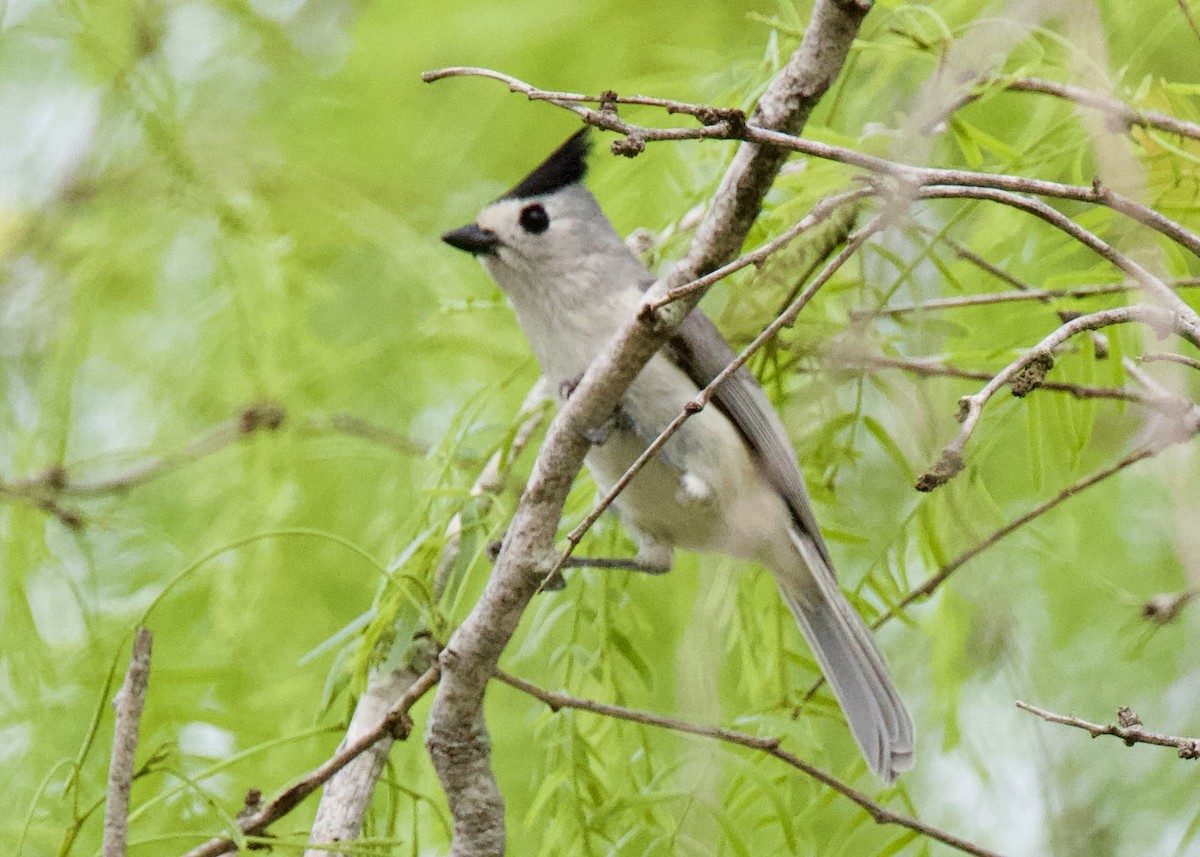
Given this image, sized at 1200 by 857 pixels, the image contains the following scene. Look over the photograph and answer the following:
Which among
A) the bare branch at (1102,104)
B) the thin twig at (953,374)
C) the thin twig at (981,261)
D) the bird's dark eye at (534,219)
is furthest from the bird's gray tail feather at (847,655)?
the bare branch at (1102,104)

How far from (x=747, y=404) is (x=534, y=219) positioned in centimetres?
41

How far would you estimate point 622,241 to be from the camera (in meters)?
2.08

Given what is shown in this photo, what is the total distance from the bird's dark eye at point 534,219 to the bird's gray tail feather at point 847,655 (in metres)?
0.57

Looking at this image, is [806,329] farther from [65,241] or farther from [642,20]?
[65,241]

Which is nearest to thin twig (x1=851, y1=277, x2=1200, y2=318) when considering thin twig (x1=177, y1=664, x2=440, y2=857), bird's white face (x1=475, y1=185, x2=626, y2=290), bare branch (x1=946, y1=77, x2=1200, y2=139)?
bare branch (x1=946, y1=77, x2=1200, y2=139)

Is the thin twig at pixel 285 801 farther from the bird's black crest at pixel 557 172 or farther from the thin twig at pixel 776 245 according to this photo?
the bird's black crest at pixel 557 172

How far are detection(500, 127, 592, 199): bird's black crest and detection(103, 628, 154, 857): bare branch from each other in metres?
1.10

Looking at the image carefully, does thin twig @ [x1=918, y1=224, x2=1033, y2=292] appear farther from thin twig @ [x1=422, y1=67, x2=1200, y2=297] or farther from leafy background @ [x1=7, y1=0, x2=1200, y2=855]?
thin twig @ [x1=422, y1=67, x2=1200, y2=297]

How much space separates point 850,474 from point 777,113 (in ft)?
2.40

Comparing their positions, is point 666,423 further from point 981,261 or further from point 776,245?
point 776,245

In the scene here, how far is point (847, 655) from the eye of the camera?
1.92 meters

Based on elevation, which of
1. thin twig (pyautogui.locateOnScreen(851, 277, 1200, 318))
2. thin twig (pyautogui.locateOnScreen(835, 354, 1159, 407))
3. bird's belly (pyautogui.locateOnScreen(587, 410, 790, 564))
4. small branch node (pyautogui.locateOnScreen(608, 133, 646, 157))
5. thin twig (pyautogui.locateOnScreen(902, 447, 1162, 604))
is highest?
small branch node (pyautogui.locateOnScreen(608, 133, 646, 157))

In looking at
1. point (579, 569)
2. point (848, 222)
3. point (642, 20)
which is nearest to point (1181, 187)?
point (848, 222)

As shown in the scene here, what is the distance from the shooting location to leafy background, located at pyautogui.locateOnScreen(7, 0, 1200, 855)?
4.90ft
